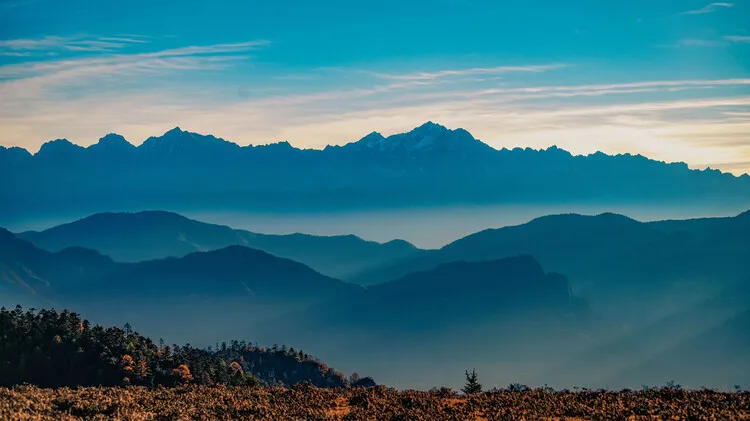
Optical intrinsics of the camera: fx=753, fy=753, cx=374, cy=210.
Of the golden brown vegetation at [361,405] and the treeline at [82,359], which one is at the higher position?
the golden brown vegetation at [361,405]

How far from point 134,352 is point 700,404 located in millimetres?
69624

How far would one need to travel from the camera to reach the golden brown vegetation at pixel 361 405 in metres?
31.9

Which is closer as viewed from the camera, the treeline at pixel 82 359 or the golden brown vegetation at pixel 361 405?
the golden brown vegetation at pixel 361 405

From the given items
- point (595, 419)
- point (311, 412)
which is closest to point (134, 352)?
point (311, 412)

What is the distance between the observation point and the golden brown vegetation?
31.9 m

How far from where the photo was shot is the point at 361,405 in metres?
36.3

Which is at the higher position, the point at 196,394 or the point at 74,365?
the point at 196,394

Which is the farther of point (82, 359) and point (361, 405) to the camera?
point (82, 359)

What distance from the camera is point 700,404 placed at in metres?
32.7

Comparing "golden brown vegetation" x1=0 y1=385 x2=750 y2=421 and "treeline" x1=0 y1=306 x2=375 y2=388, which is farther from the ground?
"golden brown vegetation" x1=0 y1=385 x2=750 y2=421

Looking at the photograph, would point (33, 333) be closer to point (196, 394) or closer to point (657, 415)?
point (196, 394)

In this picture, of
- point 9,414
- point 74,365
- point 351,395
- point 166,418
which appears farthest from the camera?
point 74,365

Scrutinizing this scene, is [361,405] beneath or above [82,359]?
above

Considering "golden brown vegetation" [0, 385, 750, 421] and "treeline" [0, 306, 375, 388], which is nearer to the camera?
"golden brown vegetation" [0, 385, 750, 421]
